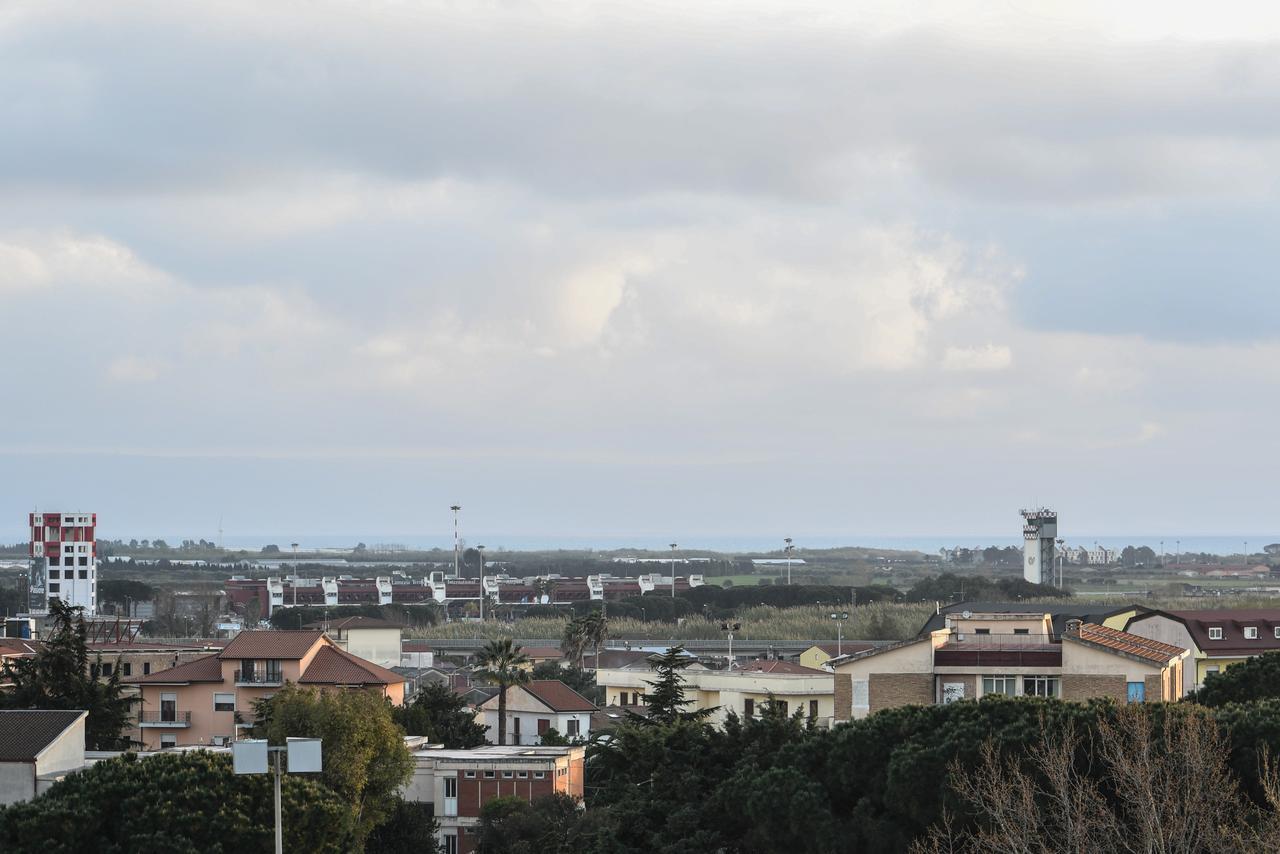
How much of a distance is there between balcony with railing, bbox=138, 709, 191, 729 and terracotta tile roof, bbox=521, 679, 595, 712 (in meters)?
15.4

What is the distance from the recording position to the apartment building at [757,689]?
7756cm

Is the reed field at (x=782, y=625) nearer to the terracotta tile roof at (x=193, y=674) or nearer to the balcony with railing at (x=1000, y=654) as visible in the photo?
the terracotta tile roof at (x=193, y=674)

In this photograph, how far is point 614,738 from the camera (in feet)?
214

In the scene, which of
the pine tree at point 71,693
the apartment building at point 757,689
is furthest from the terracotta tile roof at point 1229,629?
the pine tree at point 71,693

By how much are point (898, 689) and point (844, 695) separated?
2.19 m

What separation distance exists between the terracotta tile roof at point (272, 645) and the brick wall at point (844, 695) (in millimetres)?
26788

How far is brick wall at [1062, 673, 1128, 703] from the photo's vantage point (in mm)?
56250

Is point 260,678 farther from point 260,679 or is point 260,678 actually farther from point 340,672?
point 340,672

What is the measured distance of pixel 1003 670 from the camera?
5725cm

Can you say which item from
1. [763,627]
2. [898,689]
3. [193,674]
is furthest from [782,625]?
[898,689]

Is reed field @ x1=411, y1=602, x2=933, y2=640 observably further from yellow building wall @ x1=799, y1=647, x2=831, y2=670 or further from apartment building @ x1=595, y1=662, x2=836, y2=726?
apartment building @ x1=595, y1=662, x2=836, y2=726

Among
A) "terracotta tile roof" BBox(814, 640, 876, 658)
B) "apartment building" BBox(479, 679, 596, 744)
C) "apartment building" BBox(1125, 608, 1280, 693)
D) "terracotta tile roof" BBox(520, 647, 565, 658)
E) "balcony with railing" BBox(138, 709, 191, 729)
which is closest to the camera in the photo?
"balcony with railing" BBox(138, 709, 191, 729)

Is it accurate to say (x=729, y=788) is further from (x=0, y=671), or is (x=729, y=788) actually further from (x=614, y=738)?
(x=0, y=671)

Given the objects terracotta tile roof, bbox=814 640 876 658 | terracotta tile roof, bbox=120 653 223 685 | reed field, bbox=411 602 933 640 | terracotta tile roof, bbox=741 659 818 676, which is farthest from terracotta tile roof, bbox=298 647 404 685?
reed field, bbox=411 602 933 640
